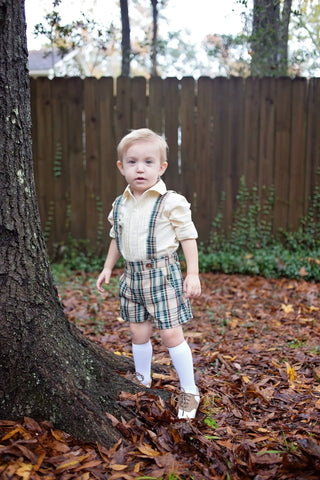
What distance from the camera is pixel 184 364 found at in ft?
7.74

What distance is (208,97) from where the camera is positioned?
6047 millimetres

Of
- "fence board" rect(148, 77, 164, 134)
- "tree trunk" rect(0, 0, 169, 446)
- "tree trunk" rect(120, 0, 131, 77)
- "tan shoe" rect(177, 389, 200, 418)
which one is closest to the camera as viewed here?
"tree trunk" rect(0, 0, 169, 446)

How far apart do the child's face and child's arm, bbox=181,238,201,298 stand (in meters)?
0.40

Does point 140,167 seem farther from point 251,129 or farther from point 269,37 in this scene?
point 269,37

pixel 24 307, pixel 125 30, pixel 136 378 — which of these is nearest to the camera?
pixel 24 307

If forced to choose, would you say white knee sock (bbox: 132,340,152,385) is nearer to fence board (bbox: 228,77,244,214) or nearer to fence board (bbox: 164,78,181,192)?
fence board (bbox: 164,78,181,192)

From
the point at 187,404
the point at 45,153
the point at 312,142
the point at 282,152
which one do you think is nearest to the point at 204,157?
the point at 282,152

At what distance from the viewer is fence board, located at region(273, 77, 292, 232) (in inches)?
240

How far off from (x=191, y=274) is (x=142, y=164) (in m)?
A: 0.66

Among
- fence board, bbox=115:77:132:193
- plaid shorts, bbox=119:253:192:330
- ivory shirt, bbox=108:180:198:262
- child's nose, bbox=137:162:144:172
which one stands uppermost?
fence board, bbox=115:77:132:193

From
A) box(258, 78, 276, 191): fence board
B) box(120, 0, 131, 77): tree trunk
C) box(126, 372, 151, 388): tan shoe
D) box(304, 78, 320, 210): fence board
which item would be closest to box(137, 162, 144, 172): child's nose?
box(126, 372, 151, 388): tan shoe

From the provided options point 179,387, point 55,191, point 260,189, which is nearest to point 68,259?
point 55,191

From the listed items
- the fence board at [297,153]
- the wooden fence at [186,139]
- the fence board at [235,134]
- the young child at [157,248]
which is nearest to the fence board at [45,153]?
the wooden fence at [186,139]

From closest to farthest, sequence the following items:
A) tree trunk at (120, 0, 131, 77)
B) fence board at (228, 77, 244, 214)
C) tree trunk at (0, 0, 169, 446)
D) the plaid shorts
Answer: tree trunk at (0, 0, 169, 446) < the plaid shorts < fence board at (228, 77, 244, 214) < tree trunk at (120, 0, 131, 77)
